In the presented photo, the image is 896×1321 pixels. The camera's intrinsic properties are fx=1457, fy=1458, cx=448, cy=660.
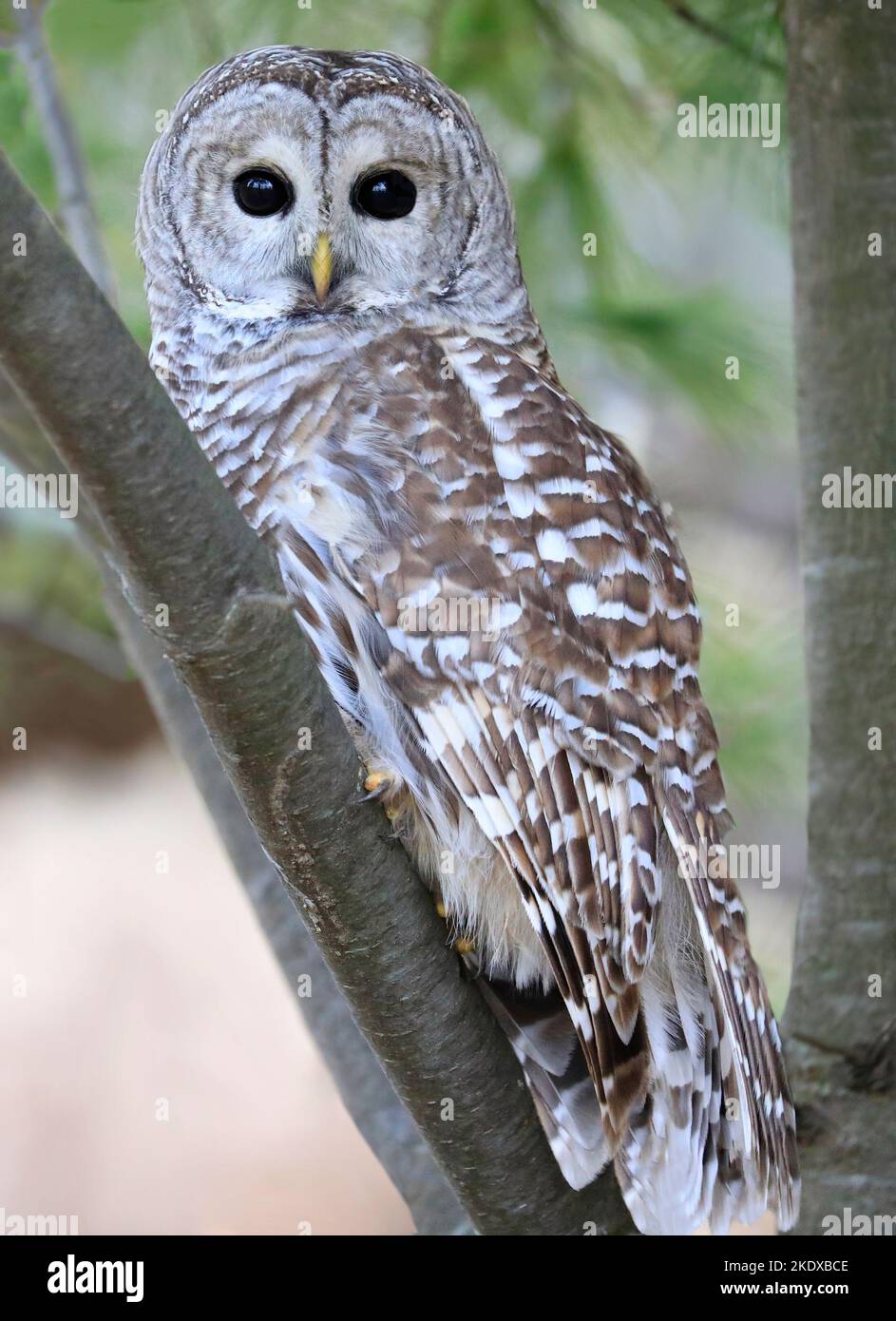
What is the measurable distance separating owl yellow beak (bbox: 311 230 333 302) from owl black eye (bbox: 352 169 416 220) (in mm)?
92

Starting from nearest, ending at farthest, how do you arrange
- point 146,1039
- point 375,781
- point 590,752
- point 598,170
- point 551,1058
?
point 375,781 < point 590,752 < point 551,1058 < point 598,170 < point 146,1039

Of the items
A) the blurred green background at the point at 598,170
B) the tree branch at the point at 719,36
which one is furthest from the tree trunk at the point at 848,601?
the blurred green background at the point at 598,170

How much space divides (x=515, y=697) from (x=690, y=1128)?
1.87 feet

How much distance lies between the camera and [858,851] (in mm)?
2027

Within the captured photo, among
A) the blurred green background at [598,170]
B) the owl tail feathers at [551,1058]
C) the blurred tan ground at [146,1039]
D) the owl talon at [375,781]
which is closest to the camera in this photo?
the owl talon at [375,781]

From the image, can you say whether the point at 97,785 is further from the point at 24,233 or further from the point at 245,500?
the point at 24,233

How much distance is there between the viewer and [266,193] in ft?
6.48

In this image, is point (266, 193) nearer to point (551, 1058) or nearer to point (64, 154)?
point (64, 154)

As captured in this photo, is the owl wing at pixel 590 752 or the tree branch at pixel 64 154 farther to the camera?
the tree branch at pixel 64 154

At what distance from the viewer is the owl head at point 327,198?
194 centimetres

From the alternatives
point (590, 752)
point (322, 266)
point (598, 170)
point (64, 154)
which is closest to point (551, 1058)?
point (590, 752)

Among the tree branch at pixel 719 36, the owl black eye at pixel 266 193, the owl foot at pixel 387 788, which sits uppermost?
the tree branch at pixel 719 36

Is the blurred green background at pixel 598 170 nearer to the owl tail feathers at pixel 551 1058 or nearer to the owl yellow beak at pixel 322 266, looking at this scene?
the owl yellow beak at pixel 322 266

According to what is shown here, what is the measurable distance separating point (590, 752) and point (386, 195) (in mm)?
840
